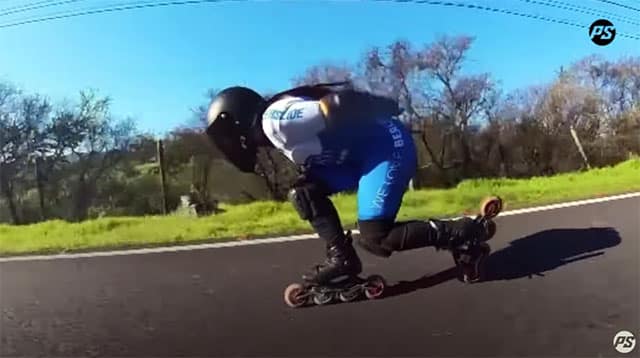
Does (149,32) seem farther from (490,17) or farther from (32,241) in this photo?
(490,17)

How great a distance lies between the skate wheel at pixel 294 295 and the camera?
3574 millimetres

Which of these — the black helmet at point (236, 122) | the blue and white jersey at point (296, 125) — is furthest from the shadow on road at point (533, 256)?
the black helmet at point (236, 122)

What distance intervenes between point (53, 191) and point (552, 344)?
1.84m

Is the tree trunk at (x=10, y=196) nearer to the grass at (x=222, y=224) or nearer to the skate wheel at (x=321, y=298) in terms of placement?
the grass at (x=222, y=224)

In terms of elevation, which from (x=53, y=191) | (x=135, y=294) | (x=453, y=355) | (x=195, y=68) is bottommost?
(x=453, y=355)

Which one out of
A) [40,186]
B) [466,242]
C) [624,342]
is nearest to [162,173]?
[40,186]

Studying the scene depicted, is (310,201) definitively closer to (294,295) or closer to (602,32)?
(294,295)

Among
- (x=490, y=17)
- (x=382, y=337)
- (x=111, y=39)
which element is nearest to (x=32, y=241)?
(x=111, y=39)

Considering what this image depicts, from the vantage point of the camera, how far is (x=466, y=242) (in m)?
3.61

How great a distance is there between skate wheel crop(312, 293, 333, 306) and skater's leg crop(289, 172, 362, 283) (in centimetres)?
7

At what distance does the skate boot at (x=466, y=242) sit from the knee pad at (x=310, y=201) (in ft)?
1.28

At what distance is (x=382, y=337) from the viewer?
3578mm

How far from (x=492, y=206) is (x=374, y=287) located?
20.0 inches

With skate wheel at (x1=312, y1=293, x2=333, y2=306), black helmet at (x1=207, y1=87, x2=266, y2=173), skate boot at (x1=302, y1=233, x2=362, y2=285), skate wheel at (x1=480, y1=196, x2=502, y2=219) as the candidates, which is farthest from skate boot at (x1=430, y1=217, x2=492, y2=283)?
black helmet at (x1=207, y1=87, x2=266, y2=173)
